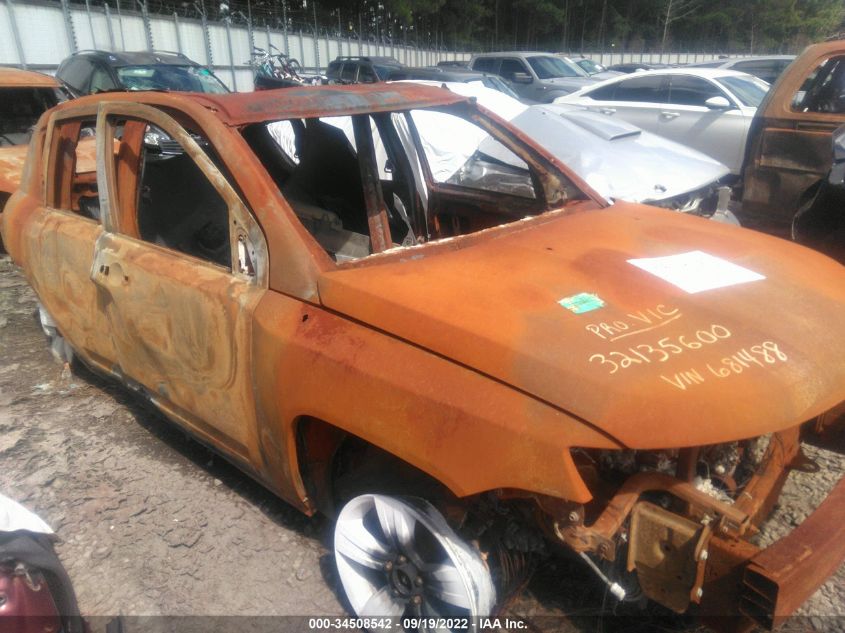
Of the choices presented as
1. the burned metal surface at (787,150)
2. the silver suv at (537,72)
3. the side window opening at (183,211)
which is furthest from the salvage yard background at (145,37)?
the burned metal surface at (787,150)

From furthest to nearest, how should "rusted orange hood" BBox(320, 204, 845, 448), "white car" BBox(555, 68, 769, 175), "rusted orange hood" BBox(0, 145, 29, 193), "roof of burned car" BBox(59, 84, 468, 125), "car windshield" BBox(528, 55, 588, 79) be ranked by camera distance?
"car windshield" BBox(528, 55, 588, 79), "white car" BBox(555, 68, 769, 175), "rusted orange hood" BBox(0, 145, 29, 193), "roof of burned car" BBox(59, 84, 468, 125), "rusted orange hood" BBox(320, 204, 845, 448)

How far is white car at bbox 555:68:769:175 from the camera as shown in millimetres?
7832

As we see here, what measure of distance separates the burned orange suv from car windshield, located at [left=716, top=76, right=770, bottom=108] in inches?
241

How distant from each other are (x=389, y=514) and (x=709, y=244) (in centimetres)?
161

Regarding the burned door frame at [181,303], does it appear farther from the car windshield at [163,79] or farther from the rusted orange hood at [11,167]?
the car windshield at [163,79]

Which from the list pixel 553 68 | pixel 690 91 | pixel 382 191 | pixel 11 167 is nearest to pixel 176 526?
pixel 382 191

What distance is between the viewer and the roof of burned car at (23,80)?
21.8ft

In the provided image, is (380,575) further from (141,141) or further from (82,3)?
(82,3)

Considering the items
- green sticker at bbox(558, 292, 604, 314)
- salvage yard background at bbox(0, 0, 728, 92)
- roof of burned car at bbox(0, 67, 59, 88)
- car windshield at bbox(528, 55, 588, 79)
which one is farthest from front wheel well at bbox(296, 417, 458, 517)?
salvage yard background at bbox(0, 0, 728, 92)

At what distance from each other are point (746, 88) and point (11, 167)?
26.7ft

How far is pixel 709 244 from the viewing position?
2650 millimetres

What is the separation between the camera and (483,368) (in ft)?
5.96

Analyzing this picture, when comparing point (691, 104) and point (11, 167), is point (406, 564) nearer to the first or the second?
point (11, 167)

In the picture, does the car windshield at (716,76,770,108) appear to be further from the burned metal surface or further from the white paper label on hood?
the white paper label on hood
